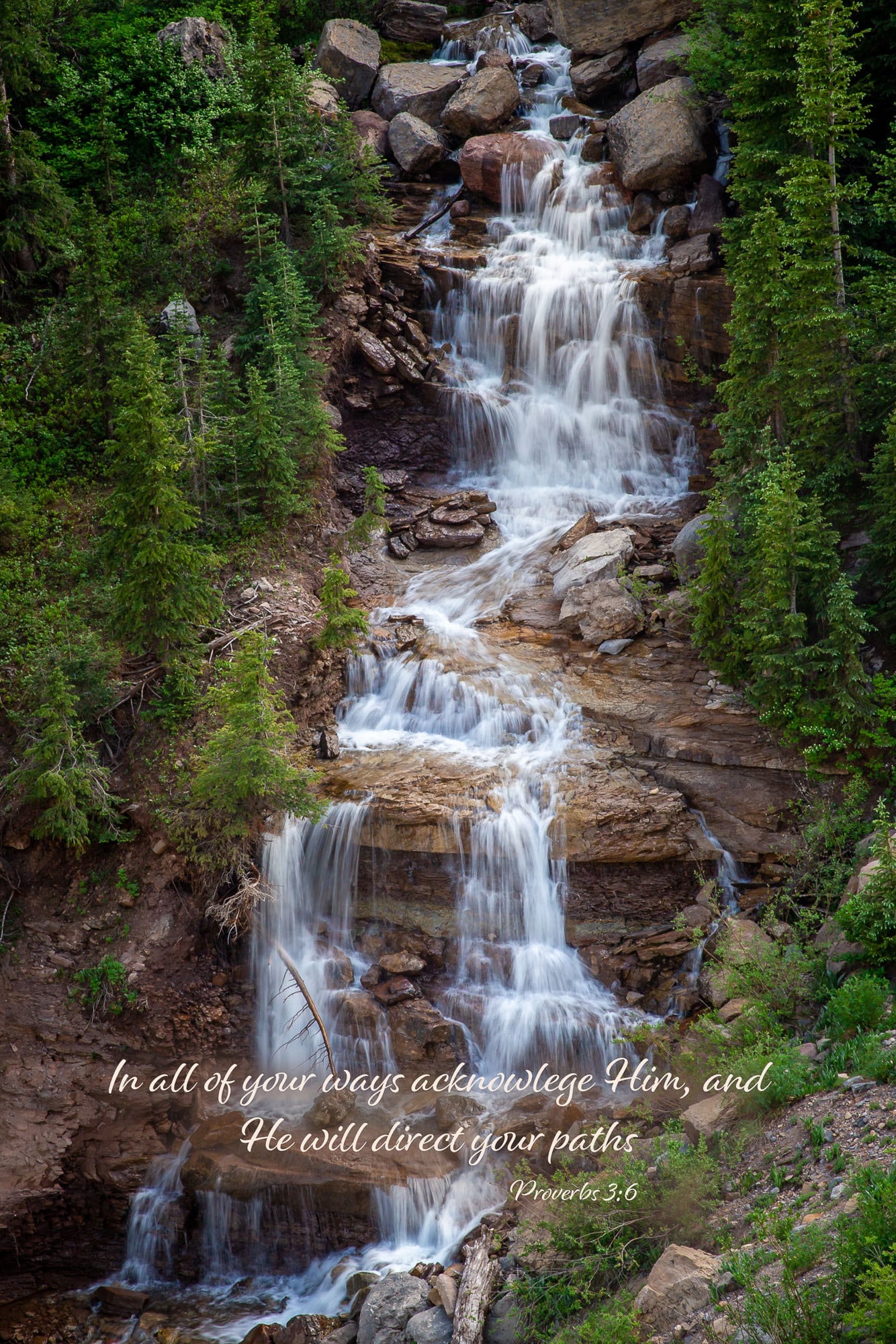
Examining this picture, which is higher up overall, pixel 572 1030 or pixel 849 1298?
pixel 849 1298

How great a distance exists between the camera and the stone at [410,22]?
29.2 m

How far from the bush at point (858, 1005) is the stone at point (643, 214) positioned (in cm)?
1963

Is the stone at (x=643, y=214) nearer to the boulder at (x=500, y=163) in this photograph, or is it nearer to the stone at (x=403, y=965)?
the boulder at (x=500, y=163)

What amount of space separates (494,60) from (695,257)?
1131 centimetres

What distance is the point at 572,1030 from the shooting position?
39.9 feet

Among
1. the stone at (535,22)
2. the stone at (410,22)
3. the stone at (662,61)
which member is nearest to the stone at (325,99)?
the stone at (410,22)

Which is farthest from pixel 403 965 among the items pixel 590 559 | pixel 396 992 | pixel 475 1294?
pixel 590 559

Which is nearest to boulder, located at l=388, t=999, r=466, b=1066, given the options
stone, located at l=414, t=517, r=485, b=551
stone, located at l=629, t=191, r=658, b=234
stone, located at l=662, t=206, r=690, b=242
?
stone, located at l=414, t=517, r=485, b=551

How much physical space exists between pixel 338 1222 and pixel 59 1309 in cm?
340

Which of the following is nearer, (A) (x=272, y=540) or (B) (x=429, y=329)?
(A) (x=272, y=540)

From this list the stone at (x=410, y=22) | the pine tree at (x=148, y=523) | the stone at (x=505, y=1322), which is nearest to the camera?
the stone at (x=505, y=1322)

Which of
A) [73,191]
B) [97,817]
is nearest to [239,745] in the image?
[97,817]

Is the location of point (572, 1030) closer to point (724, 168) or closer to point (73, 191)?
point (724, 168)

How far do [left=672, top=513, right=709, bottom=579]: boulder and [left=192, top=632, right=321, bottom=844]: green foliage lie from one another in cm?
815
